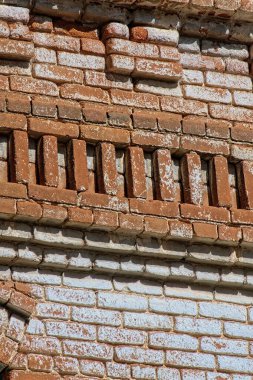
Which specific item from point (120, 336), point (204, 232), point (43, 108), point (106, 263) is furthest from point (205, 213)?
point (43, 108)

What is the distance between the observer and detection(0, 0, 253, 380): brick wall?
11156mm

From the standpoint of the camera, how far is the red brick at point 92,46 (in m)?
11.8

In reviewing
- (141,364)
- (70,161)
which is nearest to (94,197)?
(70,161)

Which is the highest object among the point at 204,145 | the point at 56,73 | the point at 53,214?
the point at 56,73

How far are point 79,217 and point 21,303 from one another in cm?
61

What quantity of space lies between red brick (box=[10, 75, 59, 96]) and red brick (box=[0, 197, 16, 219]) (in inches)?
31.4

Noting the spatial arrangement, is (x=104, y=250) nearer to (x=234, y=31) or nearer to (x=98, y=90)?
(x=98, y=90)

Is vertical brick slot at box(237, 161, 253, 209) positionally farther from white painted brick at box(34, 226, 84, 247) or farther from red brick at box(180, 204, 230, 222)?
white painted brick at box(34, 226, 84, 247)

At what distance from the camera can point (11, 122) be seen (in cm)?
1132

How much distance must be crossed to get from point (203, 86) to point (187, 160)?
23.4 inches

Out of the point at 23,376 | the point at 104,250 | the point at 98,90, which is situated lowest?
the point at 23,376

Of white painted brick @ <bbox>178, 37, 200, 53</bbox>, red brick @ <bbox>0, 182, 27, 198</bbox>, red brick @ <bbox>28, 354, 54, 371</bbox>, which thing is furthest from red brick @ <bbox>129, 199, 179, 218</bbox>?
white painted brick @ <bbox>178, 37, 200, 53</bbox>

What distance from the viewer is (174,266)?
1157 cm

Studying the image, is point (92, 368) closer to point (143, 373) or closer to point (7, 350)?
point (143, 373)
